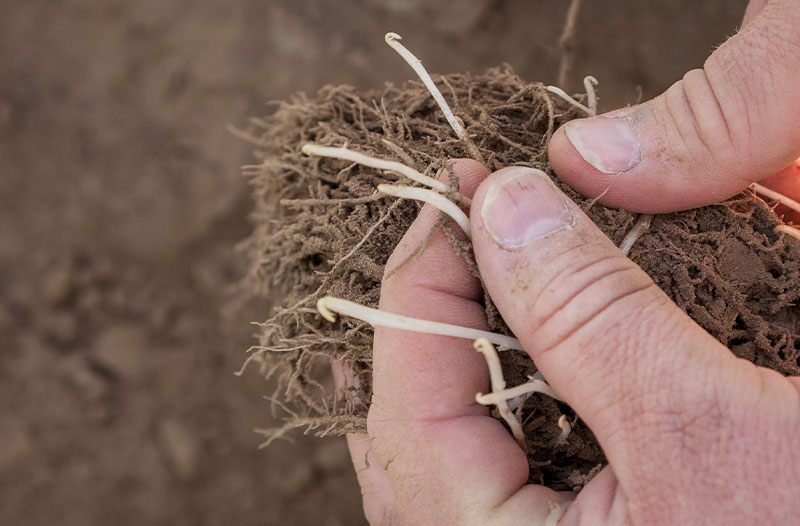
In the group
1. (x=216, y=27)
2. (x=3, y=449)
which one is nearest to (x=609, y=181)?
(x=216, y=27)

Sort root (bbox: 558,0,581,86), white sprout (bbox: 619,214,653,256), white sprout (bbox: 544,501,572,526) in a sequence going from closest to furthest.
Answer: white sprout (bbox: 544,501,572,526) → white sprout (bbox: 619,214,653,256) → root (bbox: 558,0,581,86)

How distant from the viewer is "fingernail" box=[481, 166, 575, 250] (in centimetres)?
75

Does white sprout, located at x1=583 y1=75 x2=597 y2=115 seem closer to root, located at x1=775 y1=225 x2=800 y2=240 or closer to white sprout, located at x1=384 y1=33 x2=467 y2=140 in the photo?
white sprout, located at x1=384 y1=33 x2=467 y2=140

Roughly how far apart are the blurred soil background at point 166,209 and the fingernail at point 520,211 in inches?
60.5

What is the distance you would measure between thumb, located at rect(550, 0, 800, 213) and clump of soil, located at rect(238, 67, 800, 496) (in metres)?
0.04

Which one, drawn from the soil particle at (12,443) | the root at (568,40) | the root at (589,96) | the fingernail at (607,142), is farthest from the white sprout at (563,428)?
the soil particle at (12,443)

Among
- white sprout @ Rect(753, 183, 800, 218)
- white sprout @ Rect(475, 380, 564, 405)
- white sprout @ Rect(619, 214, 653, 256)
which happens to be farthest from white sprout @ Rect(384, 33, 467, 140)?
white sprout @ Rect(753, 183, 800, 218)

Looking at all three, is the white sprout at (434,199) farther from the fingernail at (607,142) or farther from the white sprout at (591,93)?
the white sprout at (591,93)

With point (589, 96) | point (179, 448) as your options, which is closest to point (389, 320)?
point (589, 96)

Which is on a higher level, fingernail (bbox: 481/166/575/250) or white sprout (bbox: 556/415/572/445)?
fingernail (bbox: 481/166/575/250)

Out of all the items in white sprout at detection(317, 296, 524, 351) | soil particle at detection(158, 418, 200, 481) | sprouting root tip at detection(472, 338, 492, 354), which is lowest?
soil particle at detection(158, 418, 200, 481)

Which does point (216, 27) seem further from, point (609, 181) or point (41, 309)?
point (609, 181)

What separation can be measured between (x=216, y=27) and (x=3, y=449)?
162 cm

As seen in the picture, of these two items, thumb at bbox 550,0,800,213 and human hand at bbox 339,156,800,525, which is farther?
thumb at bbox 550,0,800,213
